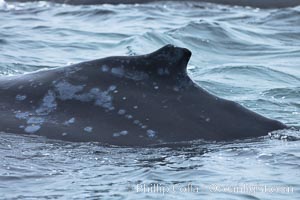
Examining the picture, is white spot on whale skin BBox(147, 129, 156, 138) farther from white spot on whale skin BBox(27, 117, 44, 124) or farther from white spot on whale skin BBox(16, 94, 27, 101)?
white spot on whale skin BBox(16, 94, 27, 101)

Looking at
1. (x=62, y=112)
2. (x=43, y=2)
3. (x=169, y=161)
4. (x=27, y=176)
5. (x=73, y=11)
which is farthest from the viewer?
(x=43, y=2)

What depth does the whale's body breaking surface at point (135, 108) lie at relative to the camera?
7363 mm

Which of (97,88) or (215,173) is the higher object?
(97,88)

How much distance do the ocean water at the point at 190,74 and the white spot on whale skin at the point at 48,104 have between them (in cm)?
26

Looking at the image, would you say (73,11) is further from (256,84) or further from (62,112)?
(62,112)

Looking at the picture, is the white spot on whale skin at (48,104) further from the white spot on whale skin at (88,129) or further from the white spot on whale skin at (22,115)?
the white spot on whale skin at (88,129)

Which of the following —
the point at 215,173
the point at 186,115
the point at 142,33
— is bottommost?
the point at 215,173

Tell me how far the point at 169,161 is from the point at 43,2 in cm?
1885

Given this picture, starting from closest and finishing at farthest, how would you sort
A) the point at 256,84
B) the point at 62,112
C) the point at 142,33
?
the point at 62,112
the point at 256,84
the point at 142,33

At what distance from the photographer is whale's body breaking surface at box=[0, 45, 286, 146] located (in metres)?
7.36

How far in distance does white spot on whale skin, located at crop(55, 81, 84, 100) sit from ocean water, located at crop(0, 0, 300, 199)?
438mm

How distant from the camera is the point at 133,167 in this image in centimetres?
691

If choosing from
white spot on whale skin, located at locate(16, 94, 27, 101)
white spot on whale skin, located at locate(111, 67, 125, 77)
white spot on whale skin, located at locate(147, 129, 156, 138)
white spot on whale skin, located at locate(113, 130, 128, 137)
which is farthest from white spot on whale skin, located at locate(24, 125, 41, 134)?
white spot on whale skin, located at locate(147, 129, 156, 138)

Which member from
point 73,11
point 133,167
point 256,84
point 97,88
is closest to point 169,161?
point 133,167
